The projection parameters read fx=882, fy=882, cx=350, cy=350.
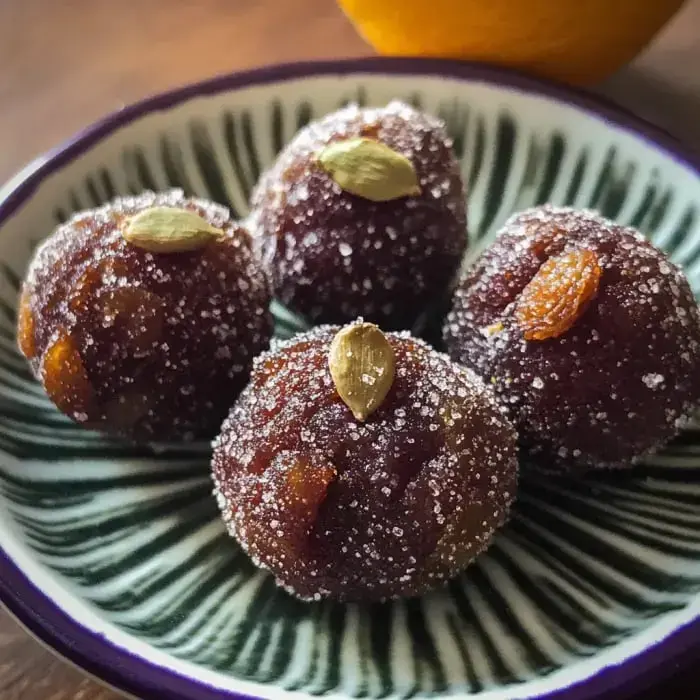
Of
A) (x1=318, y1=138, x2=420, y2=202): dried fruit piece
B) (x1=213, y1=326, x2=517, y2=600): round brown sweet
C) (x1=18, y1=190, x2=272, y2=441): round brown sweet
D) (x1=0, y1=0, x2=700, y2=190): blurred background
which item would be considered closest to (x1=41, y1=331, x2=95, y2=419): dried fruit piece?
(x1=18, y1=190, x2=272, y2=441): round brown sweet

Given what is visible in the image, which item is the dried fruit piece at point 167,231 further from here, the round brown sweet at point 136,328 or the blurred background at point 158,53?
the blurred background at point 158,53

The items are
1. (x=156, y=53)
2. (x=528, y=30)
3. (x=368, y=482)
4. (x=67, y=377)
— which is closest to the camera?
(x=368, y=482)

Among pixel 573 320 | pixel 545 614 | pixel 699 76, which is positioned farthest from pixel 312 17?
pixel 545 614

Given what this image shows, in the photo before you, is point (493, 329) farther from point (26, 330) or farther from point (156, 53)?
point (156, 53)

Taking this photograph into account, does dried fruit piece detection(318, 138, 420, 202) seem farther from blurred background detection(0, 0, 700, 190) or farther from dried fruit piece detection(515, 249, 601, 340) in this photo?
blurred background detection(0, 0, 700, 190)

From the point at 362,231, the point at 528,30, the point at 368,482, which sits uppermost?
the point at 528,30

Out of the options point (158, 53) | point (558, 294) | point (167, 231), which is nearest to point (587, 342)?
point (558, 294)

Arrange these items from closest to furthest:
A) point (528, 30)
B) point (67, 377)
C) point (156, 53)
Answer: point (67, 377), point (528, 30), point (156, 53)
